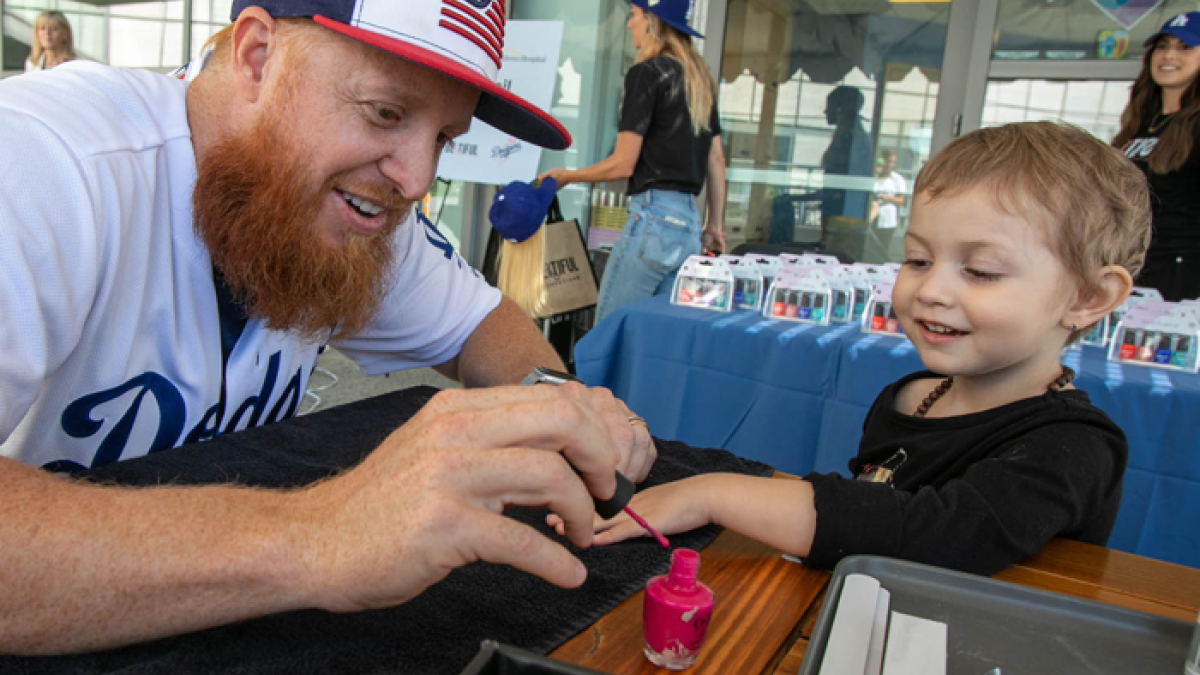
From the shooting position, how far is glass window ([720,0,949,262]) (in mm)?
4711

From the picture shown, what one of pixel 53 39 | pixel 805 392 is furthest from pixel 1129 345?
pixel 53 39

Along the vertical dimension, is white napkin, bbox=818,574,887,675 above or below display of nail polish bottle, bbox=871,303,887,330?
below

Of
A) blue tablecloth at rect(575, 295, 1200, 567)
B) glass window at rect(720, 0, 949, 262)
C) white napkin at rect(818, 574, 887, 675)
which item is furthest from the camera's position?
glass window at rect(720, 0, 949, 262)

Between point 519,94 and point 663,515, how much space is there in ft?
12.6

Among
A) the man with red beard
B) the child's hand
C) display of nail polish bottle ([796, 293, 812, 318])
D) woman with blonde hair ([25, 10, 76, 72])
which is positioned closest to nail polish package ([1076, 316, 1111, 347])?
display of nail polish bottle ([796, 293, 812, 318])

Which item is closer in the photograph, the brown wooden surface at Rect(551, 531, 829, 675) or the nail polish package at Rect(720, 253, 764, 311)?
the brown wooden surface at Rect(551, 531, 829, 675)

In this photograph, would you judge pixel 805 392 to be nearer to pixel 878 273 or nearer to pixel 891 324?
pixel 891 324

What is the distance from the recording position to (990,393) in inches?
47.3

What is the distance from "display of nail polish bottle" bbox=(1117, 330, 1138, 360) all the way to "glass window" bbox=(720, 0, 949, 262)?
2.37 meters

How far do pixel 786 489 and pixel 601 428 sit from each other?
32 centimetres

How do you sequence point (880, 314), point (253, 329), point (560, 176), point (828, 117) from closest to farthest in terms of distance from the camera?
1. point (253, 329)
2. point (880, 314)
3. point (560, 176)
4. point (828, 117)

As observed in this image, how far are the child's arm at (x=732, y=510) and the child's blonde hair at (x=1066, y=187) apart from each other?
55 cm

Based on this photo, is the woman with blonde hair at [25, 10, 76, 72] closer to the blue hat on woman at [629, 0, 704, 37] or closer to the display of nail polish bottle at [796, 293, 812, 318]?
the blue hat on woman at [629, 0, 704, 37]

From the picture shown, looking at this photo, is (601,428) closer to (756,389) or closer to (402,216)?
(402,216)
